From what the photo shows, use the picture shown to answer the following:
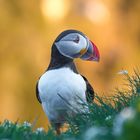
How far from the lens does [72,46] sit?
679cm

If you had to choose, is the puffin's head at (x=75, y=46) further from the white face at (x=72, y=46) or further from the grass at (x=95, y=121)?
A: the grass at (x=95, y=121)

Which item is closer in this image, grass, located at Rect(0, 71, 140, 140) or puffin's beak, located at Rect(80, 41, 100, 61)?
grass, located at Rect(0, 71, 140, 140)

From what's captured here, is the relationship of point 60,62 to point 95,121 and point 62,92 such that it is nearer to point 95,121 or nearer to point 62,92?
point 62,92

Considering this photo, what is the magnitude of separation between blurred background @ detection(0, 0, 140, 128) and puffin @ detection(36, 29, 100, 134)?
15.2 m

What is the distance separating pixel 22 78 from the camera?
23.3 metres

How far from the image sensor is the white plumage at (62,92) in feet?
21.2

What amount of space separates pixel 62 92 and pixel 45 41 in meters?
17.0

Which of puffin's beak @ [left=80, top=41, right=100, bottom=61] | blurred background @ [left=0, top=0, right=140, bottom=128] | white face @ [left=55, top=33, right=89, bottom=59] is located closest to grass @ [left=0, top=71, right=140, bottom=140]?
puffin's beak @ [left=80, top=41, right=100, bottom=61]

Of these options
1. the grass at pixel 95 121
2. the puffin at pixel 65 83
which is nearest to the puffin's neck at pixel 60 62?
the puffin at pixel 65 83

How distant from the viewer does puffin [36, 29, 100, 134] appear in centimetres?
648

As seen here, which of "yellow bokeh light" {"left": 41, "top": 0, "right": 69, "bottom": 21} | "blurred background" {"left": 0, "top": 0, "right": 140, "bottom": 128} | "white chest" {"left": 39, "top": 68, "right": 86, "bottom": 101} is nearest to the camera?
"white chest" {"left": 39, "top": 68, "right": 86, "bottom": 101}

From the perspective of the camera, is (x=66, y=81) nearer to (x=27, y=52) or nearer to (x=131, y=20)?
(x=27, y=52)

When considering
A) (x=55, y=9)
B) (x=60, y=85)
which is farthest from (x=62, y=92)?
(x=55, y=9)

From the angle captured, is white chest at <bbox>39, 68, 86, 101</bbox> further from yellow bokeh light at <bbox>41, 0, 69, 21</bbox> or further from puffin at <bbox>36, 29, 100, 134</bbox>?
yellow bokeh light at <bbox>41, 0, 69, 21</bbox>
